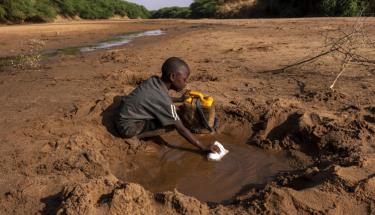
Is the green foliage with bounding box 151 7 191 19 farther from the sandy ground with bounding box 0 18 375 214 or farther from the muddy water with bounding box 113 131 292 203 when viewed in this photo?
the muddy water with bounding box 113 131 292 203

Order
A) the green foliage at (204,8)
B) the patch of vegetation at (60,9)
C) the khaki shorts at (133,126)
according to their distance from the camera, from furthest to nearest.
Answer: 1. the green foliage at (204,8)
2. the patch of vegetation at (60,9)
3. the khaki shorts at (133,126)

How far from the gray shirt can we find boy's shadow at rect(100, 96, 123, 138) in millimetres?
319

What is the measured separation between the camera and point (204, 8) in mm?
39406

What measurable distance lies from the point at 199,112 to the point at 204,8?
36160 mm

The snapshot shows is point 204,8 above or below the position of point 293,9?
below

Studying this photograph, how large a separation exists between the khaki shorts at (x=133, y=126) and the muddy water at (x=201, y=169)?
0.70ft

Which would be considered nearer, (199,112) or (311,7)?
(199,112)

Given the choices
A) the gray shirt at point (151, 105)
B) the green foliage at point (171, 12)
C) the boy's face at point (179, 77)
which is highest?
the boy's face at point (179, 77)

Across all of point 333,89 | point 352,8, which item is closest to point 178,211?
point 333,89

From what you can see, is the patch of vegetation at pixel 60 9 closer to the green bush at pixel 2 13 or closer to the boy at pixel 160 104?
the green bush at pixel 2 13

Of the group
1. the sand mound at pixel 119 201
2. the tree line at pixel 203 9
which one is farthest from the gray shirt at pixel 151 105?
the tree line at pixel 203 9

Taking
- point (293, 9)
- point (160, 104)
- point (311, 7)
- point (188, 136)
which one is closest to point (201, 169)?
point (188, 136)

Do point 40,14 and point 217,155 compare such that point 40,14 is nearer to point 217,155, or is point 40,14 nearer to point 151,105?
point 151,105

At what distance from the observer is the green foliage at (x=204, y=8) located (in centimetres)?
3684
